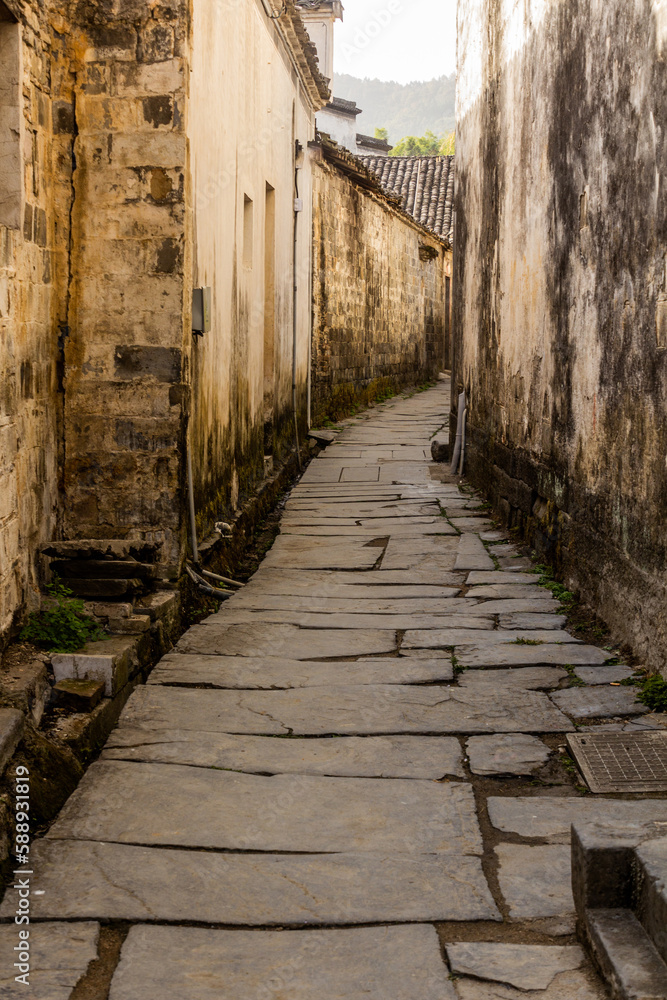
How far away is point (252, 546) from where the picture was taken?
23.8ft

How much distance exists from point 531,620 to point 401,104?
518 ft

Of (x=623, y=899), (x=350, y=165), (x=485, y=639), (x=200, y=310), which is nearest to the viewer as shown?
(x=623, y=899)

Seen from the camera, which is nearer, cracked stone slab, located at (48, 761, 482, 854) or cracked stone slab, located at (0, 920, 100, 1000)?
cracked stone slab, located at (0, 920, 100, 1000)

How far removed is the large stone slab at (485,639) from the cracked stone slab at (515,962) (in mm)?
2183

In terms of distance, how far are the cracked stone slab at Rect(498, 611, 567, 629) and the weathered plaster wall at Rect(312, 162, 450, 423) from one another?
8194 millimetres

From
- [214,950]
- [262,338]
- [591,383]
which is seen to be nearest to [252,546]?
[262,338]

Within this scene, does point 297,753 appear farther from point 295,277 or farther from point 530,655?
point 295,277

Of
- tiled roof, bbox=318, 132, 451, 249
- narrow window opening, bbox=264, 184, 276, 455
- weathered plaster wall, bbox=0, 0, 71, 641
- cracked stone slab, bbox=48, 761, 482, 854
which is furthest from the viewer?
tiled roof, bbox=318, 132, 451, 249

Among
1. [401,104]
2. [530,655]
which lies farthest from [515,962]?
[401,104]

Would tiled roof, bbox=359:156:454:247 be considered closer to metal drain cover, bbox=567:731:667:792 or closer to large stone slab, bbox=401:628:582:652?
large stone slab, bbox=401:628:582:652

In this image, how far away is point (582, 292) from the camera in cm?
523

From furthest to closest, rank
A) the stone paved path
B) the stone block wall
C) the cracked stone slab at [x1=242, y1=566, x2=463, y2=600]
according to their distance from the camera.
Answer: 1. the cracked stone slab at [x1=242, y1=566, x2=463, y2=600]
2. the stone block wall
3. the stone paved path

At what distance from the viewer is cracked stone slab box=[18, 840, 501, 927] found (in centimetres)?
248

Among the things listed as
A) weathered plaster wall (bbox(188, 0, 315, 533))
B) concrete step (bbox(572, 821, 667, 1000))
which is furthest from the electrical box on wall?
concrete step (bbox(572, 821, 667, 1000))
